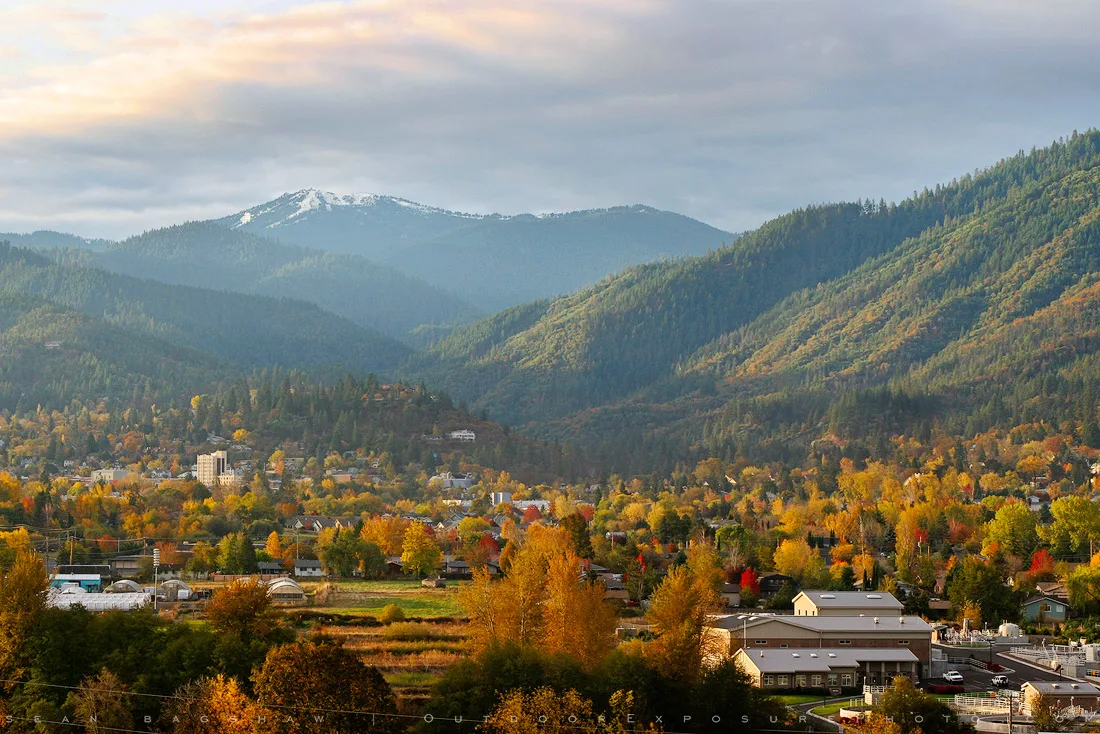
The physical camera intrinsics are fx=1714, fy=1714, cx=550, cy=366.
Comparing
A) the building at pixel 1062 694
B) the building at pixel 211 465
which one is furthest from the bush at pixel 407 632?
the building at pixel 211 465

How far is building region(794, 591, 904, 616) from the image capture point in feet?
295

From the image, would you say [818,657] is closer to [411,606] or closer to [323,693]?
[411,606]

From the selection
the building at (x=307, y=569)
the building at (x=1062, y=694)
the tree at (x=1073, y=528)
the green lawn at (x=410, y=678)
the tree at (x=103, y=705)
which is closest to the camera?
the tree at (x=103, y=705)

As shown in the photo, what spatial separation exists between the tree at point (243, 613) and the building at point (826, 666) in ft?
68.8

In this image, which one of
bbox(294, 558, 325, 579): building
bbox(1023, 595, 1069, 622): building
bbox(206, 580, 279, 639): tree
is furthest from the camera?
bbox(294, 558, 325, 579): building

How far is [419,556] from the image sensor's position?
113m

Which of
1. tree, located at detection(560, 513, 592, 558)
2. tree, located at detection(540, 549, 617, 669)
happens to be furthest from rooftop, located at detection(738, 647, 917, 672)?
tree, located at detection(560, 513, 592, 558)

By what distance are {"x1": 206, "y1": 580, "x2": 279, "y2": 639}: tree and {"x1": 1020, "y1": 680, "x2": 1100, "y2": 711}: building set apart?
30.8 meters

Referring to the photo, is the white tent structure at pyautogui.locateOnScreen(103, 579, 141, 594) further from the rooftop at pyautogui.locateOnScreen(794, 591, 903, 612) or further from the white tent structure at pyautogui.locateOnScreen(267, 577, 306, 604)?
the rooftop at pyautogui.locateOnScreen(794, 591, 903, 612)

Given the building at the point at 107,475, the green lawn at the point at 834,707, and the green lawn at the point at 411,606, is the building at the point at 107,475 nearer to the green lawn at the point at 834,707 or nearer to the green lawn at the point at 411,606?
the green lawn at the point at 411,606

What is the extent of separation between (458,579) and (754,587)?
1902 cm

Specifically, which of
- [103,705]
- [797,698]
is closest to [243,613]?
[103,705]

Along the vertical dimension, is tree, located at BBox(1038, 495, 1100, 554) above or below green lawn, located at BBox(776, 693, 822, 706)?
above

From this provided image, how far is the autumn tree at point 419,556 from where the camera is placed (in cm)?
11319
